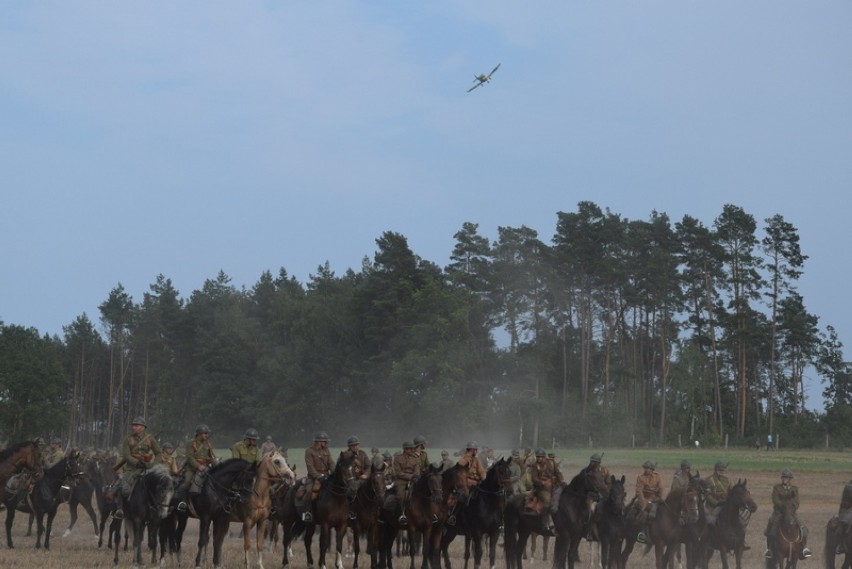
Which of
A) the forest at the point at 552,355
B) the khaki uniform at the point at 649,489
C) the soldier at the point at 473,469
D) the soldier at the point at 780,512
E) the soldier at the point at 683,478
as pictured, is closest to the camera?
the soldier at the point at 473,469

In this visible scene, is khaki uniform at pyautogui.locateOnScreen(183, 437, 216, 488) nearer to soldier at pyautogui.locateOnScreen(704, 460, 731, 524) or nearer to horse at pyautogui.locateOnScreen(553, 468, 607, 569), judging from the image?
horse at pyautogui.locateOnScreen(553, 468, 607, 569)

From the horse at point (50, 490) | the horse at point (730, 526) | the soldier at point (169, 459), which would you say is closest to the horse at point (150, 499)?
the soldier at point (169, 459)

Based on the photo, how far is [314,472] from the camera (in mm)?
24516

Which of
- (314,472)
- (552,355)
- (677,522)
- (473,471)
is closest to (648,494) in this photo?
(677,522)

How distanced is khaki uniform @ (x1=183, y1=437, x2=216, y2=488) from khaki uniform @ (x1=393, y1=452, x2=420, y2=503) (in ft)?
13.1

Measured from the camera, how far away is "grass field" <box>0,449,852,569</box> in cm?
2673

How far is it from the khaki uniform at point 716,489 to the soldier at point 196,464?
1120 cm

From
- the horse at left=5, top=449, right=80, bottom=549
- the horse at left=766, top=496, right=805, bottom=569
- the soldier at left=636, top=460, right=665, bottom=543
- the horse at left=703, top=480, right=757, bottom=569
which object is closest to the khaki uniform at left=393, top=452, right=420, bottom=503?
the soldier at left=636, top=460, right=665, bottom=543

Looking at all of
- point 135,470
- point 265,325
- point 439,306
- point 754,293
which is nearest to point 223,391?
point 265,325

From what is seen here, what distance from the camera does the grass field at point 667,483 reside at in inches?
1053

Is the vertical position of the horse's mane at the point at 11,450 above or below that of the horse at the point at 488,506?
above

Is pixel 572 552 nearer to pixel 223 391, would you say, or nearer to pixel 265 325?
pixel 223 391

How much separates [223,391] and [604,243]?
46819 millimetres

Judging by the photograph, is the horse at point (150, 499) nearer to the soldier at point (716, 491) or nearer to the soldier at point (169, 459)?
the soldier at point (169, 459)
